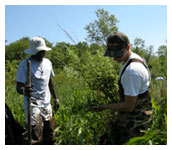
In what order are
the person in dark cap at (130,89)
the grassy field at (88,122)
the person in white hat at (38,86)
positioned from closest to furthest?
the person in dark cap at (130,89), the grassy field at (88,122), the person in white hat at (38,86)

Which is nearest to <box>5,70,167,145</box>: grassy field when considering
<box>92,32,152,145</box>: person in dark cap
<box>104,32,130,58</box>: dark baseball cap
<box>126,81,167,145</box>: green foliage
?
<box>126,81,167,145</box>: green foliage

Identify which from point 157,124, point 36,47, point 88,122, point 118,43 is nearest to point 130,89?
point 118,43

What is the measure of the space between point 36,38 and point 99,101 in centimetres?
124

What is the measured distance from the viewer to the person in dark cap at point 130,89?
1931mm

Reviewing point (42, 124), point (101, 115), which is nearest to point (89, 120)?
point (101, 115)

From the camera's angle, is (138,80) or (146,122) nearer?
(138,80)

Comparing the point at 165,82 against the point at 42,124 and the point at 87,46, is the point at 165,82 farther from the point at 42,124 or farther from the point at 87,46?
the point at 42,124

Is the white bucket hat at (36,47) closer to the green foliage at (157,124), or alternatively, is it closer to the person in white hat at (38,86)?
the person in white hat at (38,86)

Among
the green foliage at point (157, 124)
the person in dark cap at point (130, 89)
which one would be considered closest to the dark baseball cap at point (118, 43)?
the person in dark cap at point (130, 89)

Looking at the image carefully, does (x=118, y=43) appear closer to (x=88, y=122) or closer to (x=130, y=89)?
(x=130, y=89)

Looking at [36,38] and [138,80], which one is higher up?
[36,38]

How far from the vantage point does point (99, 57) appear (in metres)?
2.74
